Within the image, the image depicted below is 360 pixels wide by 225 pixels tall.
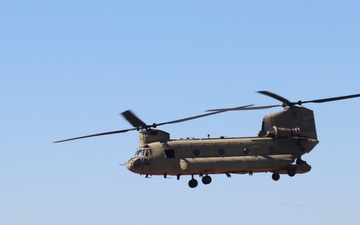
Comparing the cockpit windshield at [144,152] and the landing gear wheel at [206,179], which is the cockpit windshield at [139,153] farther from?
the landing gear wheel at [206,179]

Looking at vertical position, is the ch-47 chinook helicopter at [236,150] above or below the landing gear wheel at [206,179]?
above

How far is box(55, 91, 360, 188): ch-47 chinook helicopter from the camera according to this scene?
68438 millimetres

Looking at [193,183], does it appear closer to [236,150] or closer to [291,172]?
[236,150]

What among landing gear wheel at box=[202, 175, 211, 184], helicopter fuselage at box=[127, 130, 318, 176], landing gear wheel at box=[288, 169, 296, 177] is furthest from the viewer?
landing gear wheel at box=[288, 169, 296, 177]

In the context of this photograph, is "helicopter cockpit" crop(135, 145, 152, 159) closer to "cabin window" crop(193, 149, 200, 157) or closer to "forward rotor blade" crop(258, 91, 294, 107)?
"cabin window" crop(193, 149, 200, 157)

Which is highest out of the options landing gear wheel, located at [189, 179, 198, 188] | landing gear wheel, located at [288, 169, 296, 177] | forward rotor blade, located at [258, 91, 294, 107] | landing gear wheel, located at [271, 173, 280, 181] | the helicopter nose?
forward rotor blade, located at [258, 91, 294, 107]

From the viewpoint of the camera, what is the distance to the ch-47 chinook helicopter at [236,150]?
2694 inches

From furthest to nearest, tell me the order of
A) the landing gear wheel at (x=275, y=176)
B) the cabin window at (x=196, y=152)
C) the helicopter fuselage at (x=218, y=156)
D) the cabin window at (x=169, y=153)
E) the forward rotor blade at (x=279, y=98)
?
the landing gear wheel at (x=275, y=176), the forward rotor blade at (x=279, y=98), the cabin window at (x=196, y=152), the cabin window at (x=169, y=153), the helicopter fuselage at (x=218, y=156)

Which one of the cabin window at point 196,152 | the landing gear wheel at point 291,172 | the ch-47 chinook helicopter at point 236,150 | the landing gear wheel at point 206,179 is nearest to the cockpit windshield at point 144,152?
the ch-47 chinook helicopter at point 236,150

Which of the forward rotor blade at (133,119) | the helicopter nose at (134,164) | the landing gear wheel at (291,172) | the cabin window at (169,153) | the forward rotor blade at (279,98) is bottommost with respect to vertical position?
the landing gear wheel at (291,172)

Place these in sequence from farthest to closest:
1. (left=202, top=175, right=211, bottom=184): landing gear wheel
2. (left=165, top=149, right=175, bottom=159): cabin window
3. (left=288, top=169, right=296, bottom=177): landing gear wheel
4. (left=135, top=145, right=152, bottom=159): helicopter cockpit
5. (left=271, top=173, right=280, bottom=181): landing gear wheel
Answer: (left=271, top=173, right=280, bottom=181): landing gear wheel
(left=288, top=169, right=296, bottom=177): landing gear wheel
(left=202, top=175, right=211, bottom=184): landing gear wheel
(left=165, top=149, right=175, bottom=159): cabin window
(left=135, top=145, right=152, bottom=159): helicopter cockpit

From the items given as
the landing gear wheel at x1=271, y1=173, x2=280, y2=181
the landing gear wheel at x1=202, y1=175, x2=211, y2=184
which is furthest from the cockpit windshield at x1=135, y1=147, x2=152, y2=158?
the landing gear wheel at x1=271, y1=173, x2=280, y2=181

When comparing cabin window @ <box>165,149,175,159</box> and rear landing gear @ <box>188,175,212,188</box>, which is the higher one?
cabin window @ <box>165,149,175,159</box>

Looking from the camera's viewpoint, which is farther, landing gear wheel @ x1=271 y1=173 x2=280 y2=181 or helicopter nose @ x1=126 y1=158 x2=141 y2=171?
landing gear wheel @ x1=271 y1=173 x2=280 y2=181
